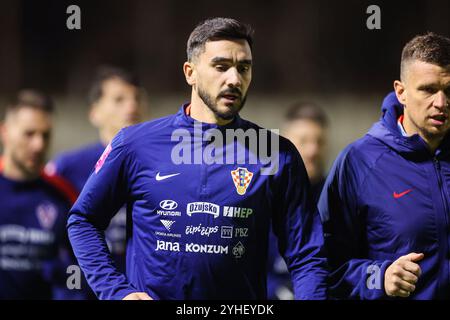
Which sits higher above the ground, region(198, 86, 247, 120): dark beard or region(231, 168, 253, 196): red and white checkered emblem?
region(198, 86, 247, 120): dark beard

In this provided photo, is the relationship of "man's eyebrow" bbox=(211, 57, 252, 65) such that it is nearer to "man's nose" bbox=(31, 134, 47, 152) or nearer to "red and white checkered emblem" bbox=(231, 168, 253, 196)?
"red and white checkered emblem" bbox=(231, 168, 253, 196)

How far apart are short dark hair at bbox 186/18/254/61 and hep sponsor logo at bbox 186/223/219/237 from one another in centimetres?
94

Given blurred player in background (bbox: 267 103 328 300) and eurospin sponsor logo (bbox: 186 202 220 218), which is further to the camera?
blurred player in background (bbox: 267 103 328 300)

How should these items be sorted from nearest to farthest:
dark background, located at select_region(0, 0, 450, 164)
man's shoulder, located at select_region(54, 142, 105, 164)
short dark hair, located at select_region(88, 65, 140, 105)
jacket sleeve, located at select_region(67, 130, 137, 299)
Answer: jacket sleeve, located at select_region(67, 130, 137, 299), man's shoulder, located at select_region(54, 142, 105, 164), short dark hair, located at select_region(88, 65, 140, 105), dark background, located at select_region(0, 0, 450, 164)

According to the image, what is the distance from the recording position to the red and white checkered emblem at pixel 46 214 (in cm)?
732

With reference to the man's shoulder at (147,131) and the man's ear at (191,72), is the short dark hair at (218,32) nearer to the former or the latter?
the man's ear at (191,72)

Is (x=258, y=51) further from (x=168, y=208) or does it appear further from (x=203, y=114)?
(x=168, y=208)

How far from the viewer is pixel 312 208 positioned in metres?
4.69

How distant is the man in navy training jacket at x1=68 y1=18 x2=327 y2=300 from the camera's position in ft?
15.1

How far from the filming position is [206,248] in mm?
4586

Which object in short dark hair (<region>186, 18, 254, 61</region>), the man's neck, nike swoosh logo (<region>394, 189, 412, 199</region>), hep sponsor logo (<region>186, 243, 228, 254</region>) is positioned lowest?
hep sponsor logo (<region>186, 243, 228, 254</region>)

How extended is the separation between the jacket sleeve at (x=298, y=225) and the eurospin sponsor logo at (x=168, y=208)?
0.53m

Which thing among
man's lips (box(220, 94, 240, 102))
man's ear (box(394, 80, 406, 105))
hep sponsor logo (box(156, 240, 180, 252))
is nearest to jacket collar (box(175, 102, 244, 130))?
man's lips (box(220, 94, 240, 102))
